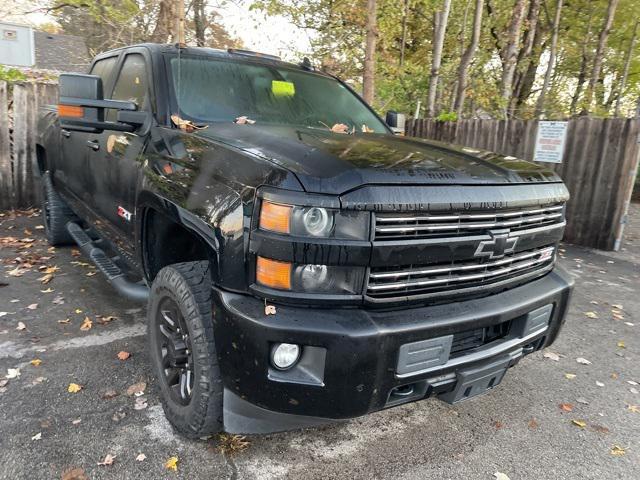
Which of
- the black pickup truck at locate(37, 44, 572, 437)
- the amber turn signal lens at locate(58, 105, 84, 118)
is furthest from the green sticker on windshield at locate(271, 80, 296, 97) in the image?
the amber turn signal lens at locate(58, 105, 84, 118)

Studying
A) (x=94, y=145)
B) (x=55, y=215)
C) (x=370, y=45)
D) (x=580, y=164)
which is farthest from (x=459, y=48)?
(x=94, y=145)

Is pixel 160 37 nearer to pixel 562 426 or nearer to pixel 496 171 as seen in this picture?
pixel 496 171

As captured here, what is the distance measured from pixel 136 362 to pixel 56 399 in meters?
0.54

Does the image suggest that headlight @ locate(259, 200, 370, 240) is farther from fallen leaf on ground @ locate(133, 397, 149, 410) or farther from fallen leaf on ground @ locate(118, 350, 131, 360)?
fallen leaf on ground @ locate(118, 350, 131, 360)

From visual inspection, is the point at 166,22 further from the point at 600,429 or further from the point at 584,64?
the point at 584,64

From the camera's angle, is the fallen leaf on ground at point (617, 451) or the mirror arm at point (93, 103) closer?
the fallen leaf on ground at point (617, 451)

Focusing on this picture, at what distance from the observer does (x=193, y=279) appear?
2.24m

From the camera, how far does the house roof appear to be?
72.1 feet

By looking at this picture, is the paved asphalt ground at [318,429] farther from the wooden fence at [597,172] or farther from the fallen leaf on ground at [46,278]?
the wooden fence at [597,172]

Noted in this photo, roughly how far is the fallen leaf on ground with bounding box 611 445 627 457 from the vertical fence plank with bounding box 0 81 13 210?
25.9 feet

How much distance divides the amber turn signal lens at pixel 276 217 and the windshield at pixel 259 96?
1.26 m

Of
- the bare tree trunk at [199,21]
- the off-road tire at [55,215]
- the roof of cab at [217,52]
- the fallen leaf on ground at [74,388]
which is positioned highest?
the bare tree trunk at [199,21]

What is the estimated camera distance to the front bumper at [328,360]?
5.77 ft

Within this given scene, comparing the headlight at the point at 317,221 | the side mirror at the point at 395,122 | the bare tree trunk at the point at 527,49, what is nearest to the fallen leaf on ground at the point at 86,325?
the headlight at the point at 317,221
